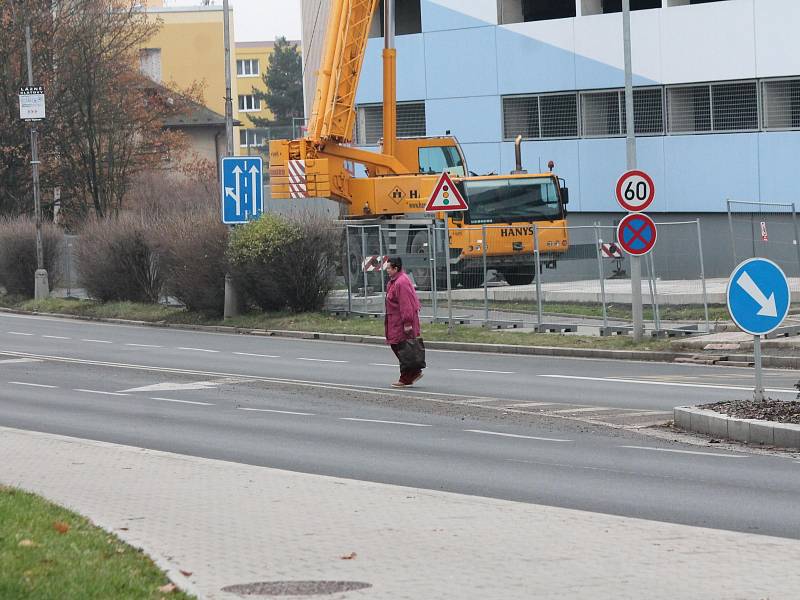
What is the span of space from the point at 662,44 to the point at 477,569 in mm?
35429

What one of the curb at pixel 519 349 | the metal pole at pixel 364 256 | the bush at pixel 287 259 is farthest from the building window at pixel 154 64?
the metal pole at pixel 364 256

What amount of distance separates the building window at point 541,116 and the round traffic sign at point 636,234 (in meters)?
20.5

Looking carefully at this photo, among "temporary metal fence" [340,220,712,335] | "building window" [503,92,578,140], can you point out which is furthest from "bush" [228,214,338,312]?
"building window" [503,92,578,140]

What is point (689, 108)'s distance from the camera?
135 ft

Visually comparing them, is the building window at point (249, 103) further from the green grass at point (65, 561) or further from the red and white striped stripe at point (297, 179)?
the green grass at point (65, 561)

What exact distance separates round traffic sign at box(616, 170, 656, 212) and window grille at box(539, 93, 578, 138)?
2043cm

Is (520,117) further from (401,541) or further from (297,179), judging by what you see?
(401,541)

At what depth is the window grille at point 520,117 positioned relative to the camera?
4488 centimetres

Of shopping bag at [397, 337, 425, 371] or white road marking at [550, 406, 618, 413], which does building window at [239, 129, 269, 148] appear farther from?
white road marking at [550, 406, 618, 413]

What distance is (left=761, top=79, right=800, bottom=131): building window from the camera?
38.8 metres

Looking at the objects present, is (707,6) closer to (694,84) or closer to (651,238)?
(694,84)

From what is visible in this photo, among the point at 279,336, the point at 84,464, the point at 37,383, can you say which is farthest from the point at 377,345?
the point at 84,464

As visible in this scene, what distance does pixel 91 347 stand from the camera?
91.0 feet

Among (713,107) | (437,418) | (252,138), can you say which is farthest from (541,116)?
(252,138)
